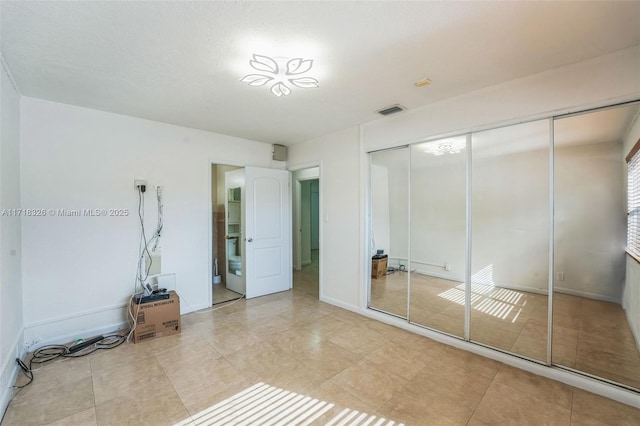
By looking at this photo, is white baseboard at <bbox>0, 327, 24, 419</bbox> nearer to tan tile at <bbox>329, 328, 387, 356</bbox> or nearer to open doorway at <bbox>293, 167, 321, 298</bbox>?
tan tile at <bbox>329, 328, 387, 356</bbox>

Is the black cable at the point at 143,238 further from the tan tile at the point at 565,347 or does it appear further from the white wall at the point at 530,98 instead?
the tan tile at the point at 565,347

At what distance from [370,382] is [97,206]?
11.5 feet

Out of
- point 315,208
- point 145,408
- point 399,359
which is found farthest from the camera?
point 315,208

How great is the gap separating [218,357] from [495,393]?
242 centimetres

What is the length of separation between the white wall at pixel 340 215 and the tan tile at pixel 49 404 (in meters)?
2.86

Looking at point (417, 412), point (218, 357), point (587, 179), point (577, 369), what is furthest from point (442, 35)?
point (218, 357)

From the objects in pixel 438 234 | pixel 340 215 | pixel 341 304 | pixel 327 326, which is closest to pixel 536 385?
pixel 438 234

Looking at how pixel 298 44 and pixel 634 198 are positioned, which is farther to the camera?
pixel 634 198

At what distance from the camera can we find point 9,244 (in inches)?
90.4

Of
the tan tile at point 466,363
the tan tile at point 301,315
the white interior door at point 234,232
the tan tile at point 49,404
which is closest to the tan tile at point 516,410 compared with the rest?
the tan tile at point 466,363

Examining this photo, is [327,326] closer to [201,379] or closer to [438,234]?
[201,379]

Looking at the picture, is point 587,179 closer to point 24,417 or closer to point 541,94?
point 541,94

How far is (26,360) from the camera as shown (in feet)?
8.27

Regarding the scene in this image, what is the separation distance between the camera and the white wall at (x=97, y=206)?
276 centimetres
